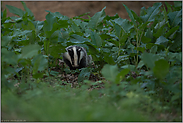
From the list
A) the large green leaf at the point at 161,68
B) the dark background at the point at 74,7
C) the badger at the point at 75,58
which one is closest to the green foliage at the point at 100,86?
the large green leaf at the point at 161,68

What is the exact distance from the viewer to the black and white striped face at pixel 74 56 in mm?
3904

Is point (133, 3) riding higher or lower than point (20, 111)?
higher

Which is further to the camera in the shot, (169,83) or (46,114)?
(169,83)

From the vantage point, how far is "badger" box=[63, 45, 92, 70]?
12.8 feet

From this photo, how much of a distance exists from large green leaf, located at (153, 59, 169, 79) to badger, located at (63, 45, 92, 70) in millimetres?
2043

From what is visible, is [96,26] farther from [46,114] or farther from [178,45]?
[46,114]

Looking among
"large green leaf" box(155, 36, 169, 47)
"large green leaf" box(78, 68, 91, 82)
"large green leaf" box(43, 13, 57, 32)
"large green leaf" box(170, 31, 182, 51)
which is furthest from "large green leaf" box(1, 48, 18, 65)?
"large green leaf" box(170, 31, 182, 51)

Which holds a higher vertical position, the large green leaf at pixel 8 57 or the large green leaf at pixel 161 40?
the large green leaf at pixel 161 40

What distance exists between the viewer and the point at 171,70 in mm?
2369

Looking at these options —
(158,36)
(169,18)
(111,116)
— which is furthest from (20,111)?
(169,18)

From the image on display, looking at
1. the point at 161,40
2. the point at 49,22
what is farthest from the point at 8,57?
the point at 161,40

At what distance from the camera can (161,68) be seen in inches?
79.9

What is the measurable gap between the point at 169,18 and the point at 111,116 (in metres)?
2.70

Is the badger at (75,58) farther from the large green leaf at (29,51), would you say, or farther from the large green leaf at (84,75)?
the large green leaf at (29,51)
